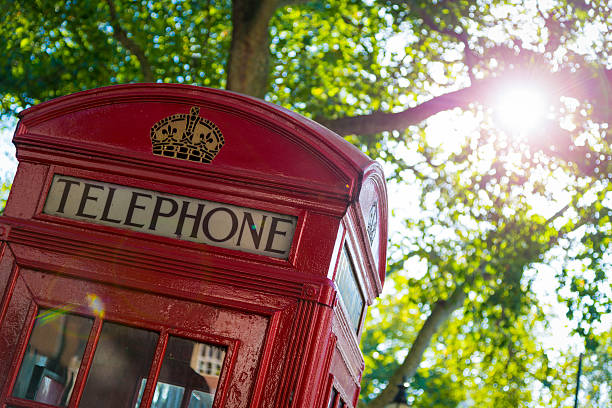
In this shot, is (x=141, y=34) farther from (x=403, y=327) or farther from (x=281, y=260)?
(x=403, y=327)

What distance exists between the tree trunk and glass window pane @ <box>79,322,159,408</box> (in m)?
6.33

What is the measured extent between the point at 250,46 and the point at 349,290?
6123mm

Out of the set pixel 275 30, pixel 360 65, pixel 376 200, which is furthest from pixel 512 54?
pixel 376 200

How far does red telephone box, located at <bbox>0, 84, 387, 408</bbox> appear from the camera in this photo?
2.50 m

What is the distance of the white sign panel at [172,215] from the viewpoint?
8.75 feet

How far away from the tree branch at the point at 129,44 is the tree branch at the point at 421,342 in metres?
5.84

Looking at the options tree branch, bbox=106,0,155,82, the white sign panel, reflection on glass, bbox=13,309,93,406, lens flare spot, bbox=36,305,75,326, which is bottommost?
reflection on glass, bbox=13,309,93,406

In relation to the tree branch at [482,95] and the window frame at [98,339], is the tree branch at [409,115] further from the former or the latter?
the window frame at [98,339]

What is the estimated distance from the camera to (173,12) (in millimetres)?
12117

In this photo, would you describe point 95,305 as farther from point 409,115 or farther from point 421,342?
point 421,342

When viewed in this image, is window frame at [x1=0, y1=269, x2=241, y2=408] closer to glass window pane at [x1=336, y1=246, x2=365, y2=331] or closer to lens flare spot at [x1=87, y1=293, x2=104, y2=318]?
lens flare spot at [x1=87, y1=293, x2=104, y2=318]

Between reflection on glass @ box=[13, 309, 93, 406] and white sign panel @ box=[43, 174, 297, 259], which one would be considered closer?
reflection on glass @ box=[13, 309, 93, 406]

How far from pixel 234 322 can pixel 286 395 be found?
0.30 meters

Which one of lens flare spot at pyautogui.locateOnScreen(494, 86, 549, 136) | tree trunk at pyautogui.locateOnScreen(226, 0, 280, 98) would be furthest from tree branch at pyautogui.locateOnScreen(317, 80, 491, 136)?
tree trunk at pyautogui.locateOnScreen(226, 0, 280, 98)
